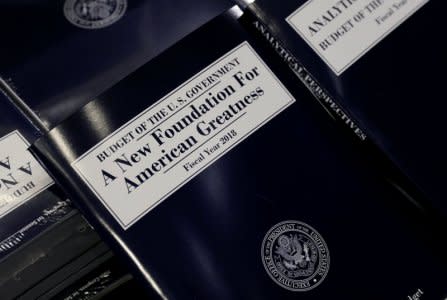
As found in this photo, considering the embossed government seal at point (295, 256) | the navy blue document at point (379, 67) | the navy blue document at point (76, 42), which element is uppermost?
the navy blue document at point (76, 42)

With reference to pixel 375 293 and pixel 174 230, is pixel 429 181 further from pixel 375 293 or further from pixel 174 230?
pixel 174 230

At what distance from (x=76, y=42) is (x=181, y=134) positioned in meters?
0.20

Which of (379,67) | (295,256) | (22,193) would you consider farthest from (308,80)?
(22,193)

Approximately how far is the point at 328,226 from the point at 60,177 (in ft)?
0.96

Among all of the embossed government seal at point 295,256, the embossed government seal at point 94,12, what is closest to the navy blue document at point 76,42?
the embossed government seal at point 94,12

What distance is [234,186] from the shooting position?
62 cm

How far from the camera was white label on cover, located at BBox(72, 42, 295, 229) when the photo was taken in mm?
604

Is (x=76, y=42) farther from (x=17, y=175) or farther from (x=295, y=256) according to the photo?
(x=295, y=256)

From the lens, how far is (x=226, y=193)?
2.03ft

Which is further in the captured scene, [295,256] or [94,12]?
[94,12]

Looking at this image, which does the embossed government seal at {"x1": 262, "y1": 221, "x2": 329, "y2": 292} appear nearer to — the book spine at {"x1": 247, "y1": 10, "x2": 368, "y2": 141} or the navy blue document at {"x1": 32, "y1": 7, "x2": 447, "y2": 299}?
the navy blue document at {"x1": 32, "y1": 7, "x2": 447, "y2": 299}

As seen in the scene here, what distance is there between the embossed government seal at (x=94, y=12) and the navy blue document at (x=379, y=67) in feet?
0.61

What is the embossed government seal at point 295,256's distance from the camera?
2.02ft

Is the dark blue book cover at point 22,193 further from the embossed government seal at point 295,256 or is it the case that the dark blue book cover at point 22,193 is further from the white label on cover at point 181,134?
A: the embossed government seal at point 295,256
